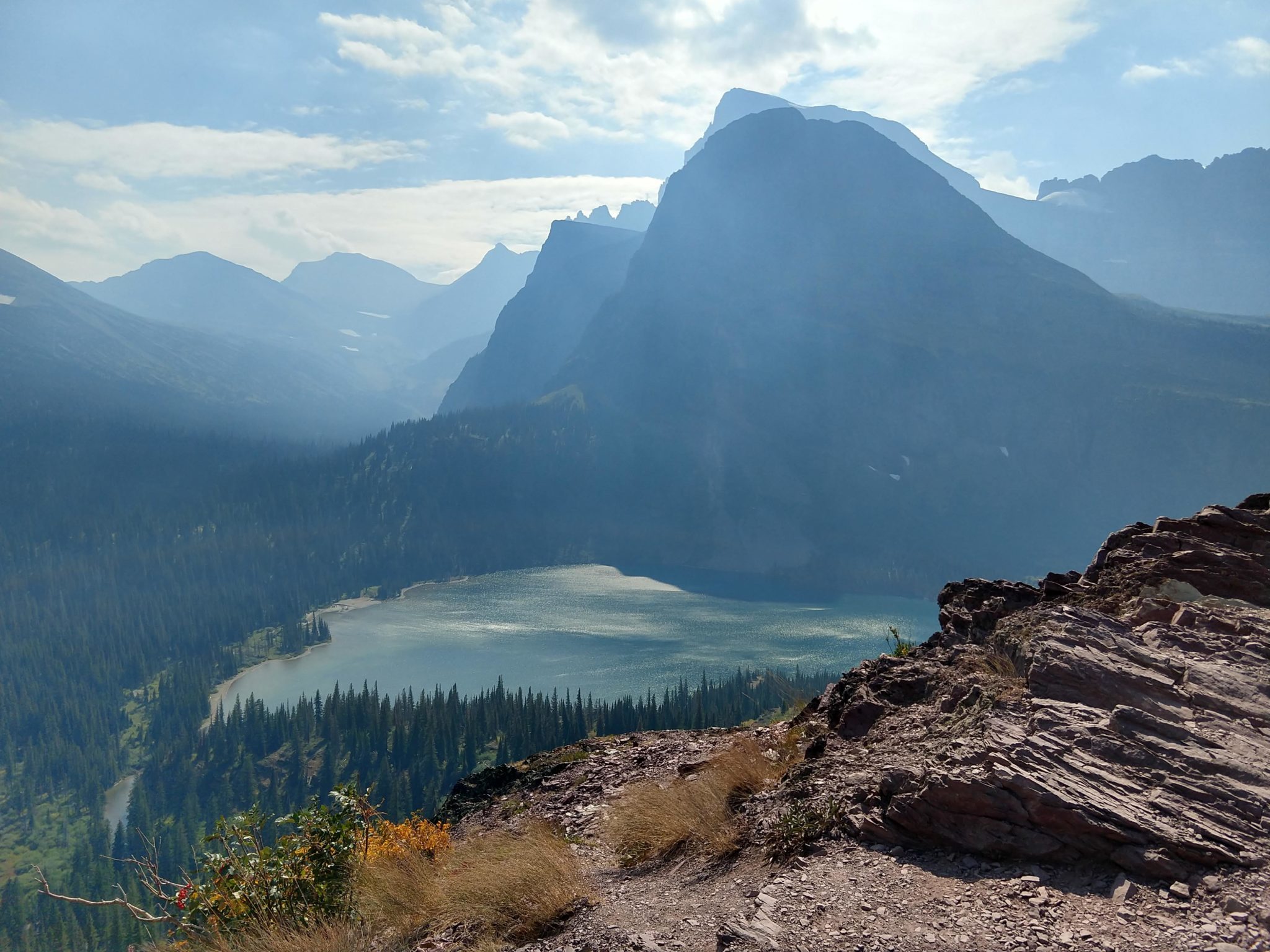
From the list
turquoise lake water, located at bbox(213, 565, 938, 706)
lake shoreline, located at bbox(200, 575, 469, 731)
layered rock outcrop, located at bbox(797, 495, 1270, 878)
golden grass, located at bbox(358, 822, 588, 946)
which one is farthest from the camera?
lake shoreline, located at bbox(200, 575, 469, 731)

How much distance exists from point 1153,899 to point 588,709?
81954 millimetres

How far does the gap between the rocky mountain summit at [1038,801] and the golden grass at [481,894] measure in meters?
0.38

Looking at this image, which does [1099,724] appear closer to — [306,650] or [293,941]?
[293,941]

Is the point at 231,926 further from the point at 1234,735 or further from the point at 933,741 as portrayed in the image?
the point at 1234,735

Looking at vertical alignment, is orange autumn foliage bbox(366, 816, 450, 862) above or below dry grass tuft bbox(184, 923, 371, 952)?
below

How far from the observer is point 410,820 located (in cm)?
1484

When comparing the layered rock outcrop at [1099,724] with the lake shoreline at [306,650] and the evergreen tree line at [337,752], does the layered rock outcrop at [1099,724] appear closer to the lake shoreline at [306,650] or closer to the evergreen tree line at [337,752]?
the evergreen tree line at [337,752]

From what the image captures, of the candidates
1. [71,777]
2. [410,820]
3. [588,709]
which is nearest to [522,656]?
[588,709]

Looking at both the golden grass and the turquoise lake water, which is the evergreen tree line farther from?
the golden grass

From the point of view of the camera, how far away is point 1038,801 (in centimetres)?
835

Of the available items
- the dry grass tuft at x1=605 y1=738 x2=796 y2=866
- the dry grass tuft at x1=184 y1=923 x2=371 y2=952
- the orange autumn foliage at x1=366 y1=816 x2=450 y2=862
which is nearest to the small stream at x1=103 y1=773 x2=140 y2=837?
the orange autumn foliage at x1=366 y1=816 x2=450 y2=862

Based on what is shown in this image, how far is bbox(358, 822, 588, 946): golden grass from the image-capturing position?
9.35 meters

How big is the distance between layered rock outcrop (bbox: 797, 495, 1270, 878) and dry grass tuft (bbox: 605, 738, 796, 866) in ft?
3.48

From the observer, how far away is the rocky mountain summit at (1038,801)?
23.9ft
